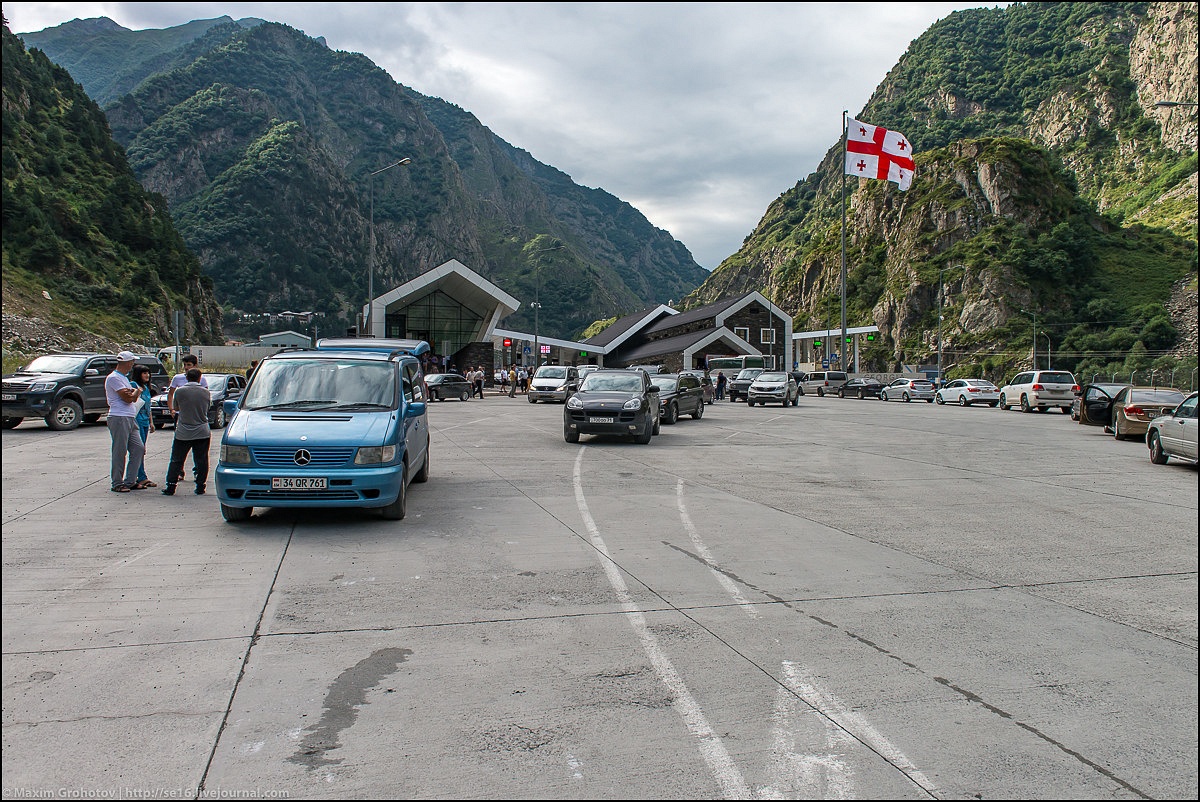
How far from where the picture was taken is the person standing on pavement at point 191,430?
35.2 ft

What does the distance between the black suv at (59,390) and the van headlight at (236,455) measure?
12.3m

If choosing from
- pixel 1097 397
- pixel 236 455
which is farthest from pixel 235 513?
pixel 1097 397

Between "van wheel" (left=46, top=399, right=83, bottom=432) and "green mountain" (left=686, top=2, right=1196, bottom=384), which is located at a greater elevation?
"green mountain" (left=686, top=2, right=1196, bottom=384)

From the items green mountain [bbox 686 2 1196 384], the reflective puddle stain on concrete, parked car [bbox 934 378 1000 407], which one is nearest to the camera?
the reflective puddle stain on concrete

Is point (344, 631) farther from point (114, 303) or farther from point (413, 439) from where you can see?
point (114, 303)

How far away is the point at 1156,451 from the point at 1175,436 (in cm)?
109

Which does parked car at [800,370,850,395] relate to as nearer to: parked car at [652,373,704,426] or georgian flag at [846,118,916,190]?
georgian flag at [846,118,916,190]

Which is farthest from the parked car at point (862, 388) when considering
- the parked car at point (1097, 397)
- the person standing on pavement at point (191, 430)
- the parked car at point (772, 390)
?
the person standing on pavement at point (191, 430)

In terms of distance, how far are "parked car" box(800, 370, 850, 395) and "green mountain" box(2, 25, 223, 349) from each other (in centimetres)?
4545

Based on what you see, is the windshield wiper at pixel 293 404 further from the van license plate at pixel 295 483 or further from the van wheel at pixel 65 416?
the van wheel at pixel 65 416

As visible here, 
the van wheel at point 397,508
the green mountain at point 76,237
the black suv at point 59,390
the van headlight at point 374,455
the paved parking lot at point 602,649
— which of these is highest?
the green mountain at point 76,237

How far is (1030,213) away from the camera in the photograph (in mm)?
91125

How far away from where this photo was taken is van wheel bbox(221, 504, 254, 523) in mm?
8870

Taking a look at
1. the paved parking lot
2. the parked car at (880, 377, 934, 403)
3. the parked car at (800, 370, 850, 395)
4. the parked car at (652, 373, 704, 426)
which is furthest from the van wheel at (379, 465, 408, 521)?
the parked car at (800, 370, 850, 395)
